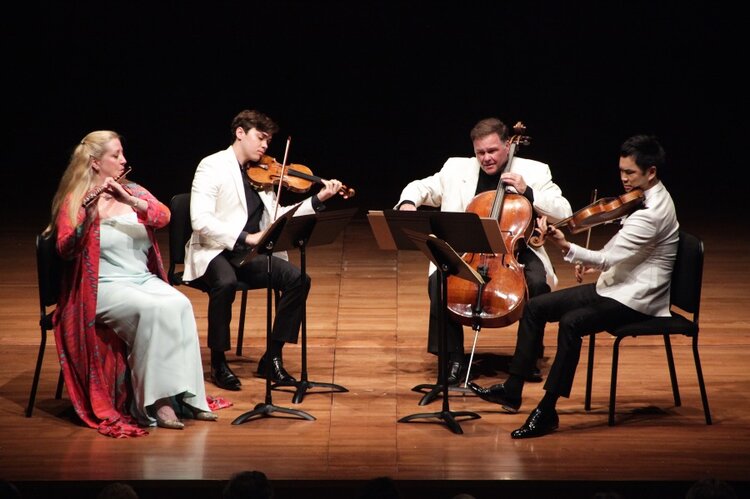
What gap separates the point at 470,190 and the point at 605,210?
987mm

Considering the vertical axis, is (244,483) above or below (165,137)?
below

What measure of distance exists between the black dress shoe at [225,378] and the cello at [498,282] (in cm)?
99

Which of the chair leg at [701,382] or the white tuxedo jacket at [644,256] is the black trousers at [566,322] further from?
the chair leg at [701,382]

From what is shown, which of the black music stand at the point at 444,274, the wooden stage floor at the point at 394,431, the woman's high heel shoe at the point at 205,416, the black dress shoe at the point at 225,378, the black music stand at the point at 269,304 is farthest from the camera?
the black dress shoe at the point at 225,378

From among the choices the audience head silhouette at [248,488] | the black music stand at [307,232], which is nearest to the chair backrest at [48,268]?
the black music stand at [307,232]

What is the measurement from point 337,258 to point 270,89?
4041 millimetres

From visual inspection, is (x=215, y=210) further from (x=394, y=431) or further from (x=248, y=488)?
(x=248, y=488)

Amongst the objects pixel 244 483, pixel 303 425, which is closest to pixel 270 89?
pixel 303 425

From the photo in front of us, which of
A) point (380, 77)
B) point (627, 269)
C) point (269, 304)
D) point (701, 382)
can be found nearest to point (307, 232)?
point (269, 304)

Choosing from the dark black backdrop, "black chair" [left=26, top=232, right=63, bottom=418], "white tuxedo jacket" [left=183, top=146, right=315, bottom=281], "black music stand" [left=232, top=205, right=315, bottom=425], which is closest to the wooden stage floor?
"black music stand" [left=232, top=205, right=315, bottom=425]

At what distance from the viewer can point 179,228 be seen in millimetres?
4703

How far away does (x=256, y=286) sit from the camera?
15.1 ft

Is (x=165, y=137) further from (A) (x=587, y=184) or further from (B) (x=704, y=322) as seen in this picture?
(B) (x=704, y=322)

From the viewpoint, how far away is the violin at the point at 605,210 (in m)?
3.88
